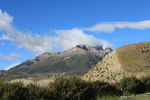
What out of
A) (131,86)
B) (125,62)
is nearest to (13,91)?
(131,86)

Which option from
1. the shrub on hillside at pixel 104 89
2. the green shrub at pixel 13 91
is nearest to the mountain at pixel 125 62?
the shrub on hillside at pixel 104 89

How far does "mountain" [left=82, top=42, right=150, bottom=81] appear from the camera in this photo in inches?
3499

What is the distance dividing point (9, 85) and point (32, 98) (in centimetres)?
158

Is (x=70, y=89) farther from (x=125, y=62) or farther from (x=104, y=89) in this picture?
(x=125, y=62)

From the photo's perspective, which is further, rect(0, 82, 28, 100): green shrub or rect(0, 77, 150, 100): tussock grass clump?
rect(0, 77, 150, 100): tussock grass clump

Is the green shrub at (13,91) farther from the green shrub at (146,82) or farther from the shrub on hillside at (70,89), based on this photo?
the green shrub at (146,82)

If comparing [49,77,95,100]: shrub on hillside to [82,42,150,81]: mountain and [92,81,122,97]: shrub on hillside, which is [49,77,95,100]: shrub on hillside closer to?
[92,81,122,97]: shrub on hillside

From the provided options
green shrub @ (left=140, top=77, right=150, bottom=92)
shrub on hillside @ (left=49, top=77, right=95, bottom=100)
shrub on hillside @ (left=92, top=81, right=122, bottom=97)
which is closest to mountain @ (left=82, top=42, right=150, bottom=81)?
green shrub @ (left=140, top=77, right=150, bottom=92)

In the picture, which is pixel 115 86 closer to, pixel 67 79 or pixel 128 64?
pixel 67 79

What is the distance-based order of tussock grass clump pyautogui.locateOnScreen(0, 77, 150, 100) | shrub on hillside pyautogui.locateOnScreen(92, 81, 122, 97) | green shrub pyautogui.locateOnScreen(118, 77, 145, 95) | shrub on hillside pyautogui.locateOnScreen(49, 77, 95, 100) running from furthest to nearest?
green shrub pyautogui.locateOnScreen(118, 77, 145, 95)
shrub on hillside pyautogui.locateOnScreen(92, 81, 122, 97)
shrub on hillside pyautogui.locateOnScreen(49, 77, 95, 100)
tussock grass clump pyautogui.locateOnScreen(0, 77, 150, 100)

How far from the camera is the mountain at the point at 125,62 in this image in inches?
3499

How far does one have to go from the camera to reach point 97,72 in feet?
314

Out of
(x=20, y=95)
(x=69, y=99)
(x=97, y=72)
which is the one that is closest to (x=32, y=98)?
(x=20, y=95)

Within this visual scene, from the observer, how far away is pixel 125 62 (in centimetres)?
9781
